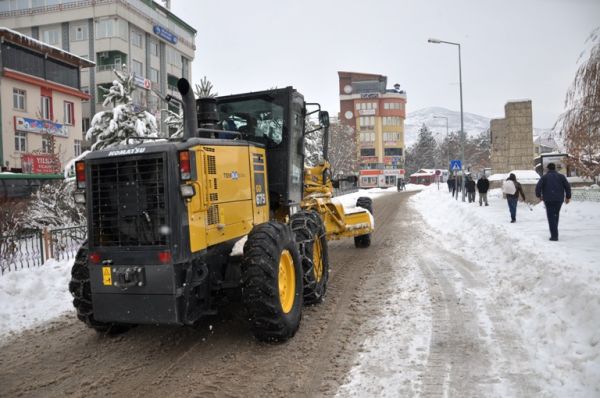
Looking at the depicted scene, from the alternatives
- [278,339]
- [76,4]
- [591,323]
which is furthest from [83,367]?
[76,4]

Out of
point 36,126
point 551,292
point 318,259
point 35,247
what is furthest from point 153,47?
point 551,292

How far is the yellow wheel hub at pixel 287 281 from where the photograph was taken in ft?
17.9

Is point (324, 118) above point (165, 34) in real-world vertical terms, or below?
below

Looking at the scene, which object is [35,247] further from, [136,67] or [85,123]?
[136,67]

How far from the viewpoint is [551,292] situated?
19.8 feet

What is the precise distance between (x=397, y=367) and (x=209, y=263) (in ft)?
7.27

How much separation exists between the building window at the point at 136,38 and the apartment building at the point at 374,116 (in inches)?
2018

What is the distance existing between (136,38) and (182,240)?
44.2 metres

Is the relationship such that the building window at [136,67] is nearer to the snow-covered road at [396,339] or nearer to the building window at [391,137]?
the snow-covered road at [396,339]

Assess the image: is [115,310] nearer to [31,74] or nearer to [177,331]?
[177,331]

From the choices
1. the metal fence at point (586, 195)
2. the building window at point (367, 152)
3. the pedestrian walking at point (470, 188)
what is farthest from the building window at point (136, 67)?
the building window at point (367, 152)

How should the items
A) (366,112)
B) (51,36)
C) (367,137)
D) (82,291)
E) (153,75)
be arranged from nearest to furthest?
(82,291) → (51,36) → (153,75) → (366,112) → (367,137)

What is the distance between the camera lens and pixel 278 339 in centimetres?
513

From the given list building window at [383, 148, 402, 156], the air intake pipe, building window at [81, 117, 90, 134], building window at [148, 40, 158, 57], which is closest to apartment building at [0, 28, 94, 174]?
building window at [81, 117, 90, 134]
